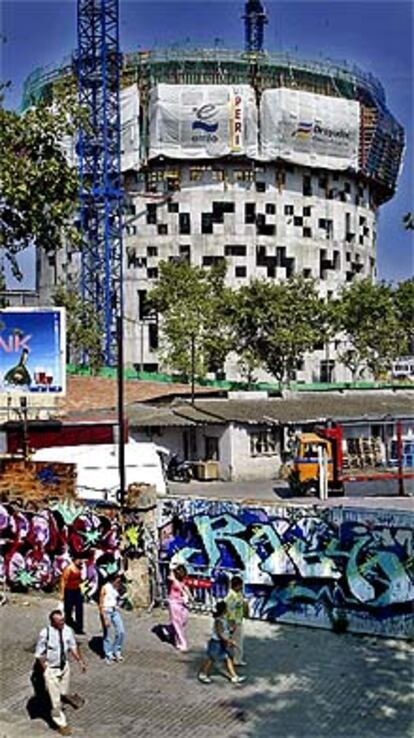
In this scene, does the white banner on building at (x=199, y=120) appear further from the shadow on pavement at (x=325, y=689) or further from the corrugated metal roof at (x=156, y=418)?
the shadow on pavement at (x=325, y=689)

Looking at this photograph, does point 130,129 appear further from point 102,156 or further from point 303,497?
point 303,497

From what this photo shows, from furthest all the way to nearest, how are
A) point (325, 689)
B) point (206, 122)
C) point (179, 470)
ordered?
1. point (206, 122)
2. point (179, 470)
3. point (325, 689)

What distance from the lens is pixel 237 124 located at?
8394 cm

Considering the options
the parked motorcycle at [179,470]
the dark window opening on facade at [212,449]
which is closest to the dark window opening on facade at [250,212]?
the dark window opening on facade at [212,449]

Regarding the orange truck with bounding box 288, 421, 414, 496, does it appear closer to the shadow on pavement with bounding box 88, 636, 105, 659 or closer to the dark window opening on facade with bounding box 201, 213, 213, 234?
the shadow on pavement with bounding box 88, 636, 105, 659

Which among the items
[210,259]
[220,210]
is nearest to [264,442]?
[210,259]

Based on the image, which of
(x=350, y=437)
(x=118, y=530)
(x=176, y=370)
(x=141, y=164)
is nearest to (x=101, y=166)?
(x=141, y=164)

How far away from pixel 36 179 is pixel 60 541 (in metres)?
6.91

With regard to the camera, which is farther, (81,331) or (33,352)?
(81,331)

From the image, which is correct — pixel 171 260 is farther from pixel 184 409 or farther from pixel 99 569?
pixel 99 569

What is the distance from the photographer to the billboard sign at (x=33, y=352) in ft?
105

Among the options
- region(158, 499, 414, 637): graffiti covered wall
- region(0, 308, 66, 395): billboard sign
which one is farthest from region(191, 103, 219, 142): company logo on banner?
region(158, 499, 414, 637): graffiti covered wall

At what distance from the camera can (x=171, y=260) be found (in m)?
83.2

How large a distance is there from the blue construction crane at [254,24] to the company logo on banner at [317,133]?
10.9m
